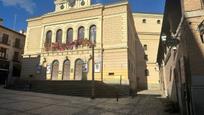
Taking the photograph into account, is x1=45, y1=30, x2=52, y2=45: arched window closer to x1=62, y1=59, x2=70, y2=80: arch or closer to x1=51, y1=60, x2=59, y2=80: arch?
x1=51, y1=60, x2=59, y2=80: arch

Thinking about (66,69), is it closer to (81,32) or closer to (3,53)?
(81,32)

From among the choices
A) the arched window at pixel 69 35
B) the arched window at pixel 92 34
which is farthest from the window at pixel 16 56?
the arched window at pixel 92 34

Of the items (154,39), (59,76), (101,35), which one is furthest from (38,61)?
(154,39)

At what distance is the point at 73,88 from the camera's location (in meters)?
18.0

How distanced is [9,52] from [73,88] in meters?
20.0

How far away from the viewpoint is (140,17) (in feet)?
134

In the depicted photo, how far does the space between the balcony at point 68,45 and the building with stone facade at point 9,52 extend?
28.9ft

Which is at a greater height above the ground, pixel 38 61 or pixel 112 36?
pixel 112 36

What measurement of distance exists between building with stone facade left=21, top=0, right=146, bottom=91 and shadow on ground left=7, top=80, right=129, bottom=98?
3685mm

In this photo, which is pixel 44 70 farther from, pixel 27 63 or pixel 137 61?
pixel 137 61

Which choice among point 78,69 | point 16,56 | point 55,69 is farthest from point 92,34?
point 16,56

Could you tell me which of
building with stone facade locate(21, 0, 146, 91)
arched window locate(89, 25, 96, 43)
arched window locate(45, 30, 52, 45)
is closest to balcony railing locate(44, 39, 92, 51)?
building with stone facade locate(21, 0, 146, 91)

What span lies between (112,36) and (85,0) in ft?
27.3

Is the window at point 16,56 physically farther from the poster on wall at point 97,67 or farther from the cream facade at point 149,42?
the cream facade at point 149,42
